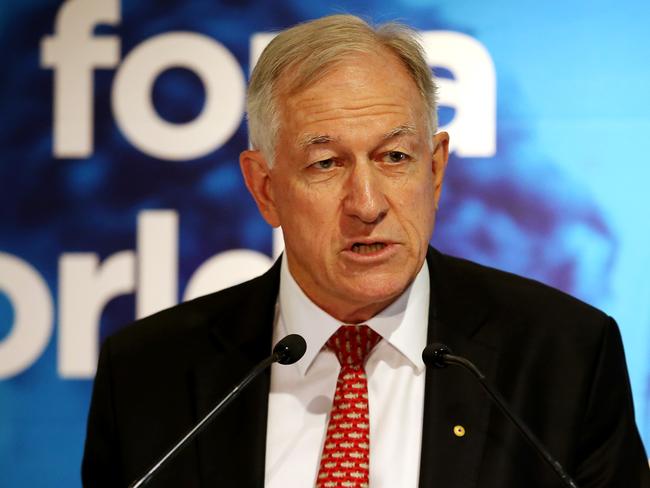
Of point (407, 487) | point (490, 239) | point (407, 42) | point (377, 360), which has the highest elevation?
point (407, 42)

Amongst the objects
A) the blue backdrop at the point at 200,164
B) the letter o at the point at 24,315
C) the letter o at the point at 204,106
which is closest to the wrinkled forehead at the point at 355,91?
the blue backdrop at the point at 200,164

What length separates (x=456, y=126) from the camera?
2854mm

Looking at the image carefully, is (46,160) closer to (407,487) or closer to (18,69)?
(18,69)

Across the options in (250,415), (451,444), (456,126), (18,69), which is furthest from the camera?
(18,69)

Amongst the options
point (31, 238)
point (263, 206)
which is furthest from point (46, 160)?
point (263, 206)

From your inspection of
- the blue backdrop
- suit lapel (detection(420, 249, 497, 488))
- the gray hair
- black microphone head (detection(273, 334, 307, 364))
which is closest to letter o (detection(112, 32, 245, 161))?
the blue backdrop

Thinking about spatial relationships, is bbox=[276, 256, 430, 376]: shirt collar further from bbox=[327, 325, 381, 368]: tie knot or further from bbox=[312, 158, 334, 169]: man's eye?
bbox=[312, 158, 334, 169]: man's eye

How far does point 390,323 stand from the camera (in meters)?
2.18

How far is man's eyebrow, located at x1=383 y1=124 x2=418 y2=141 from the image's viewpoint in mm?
2045

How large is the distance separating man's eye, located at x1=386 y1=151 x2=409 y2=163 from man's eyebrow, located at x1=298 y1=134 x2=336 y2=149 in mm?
125

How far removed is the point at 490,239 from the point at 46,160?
4.62 feet

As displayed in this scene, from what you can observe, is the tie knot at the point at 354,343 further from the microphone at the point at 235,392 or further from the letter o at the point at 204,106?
the letter o at the point at 204,106

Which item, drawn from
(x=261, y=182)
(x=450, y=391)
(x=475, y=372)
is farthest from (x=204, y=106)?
(x=475, y=372)

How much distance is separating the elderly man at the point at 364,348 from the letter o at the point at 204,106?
67 centimetres
